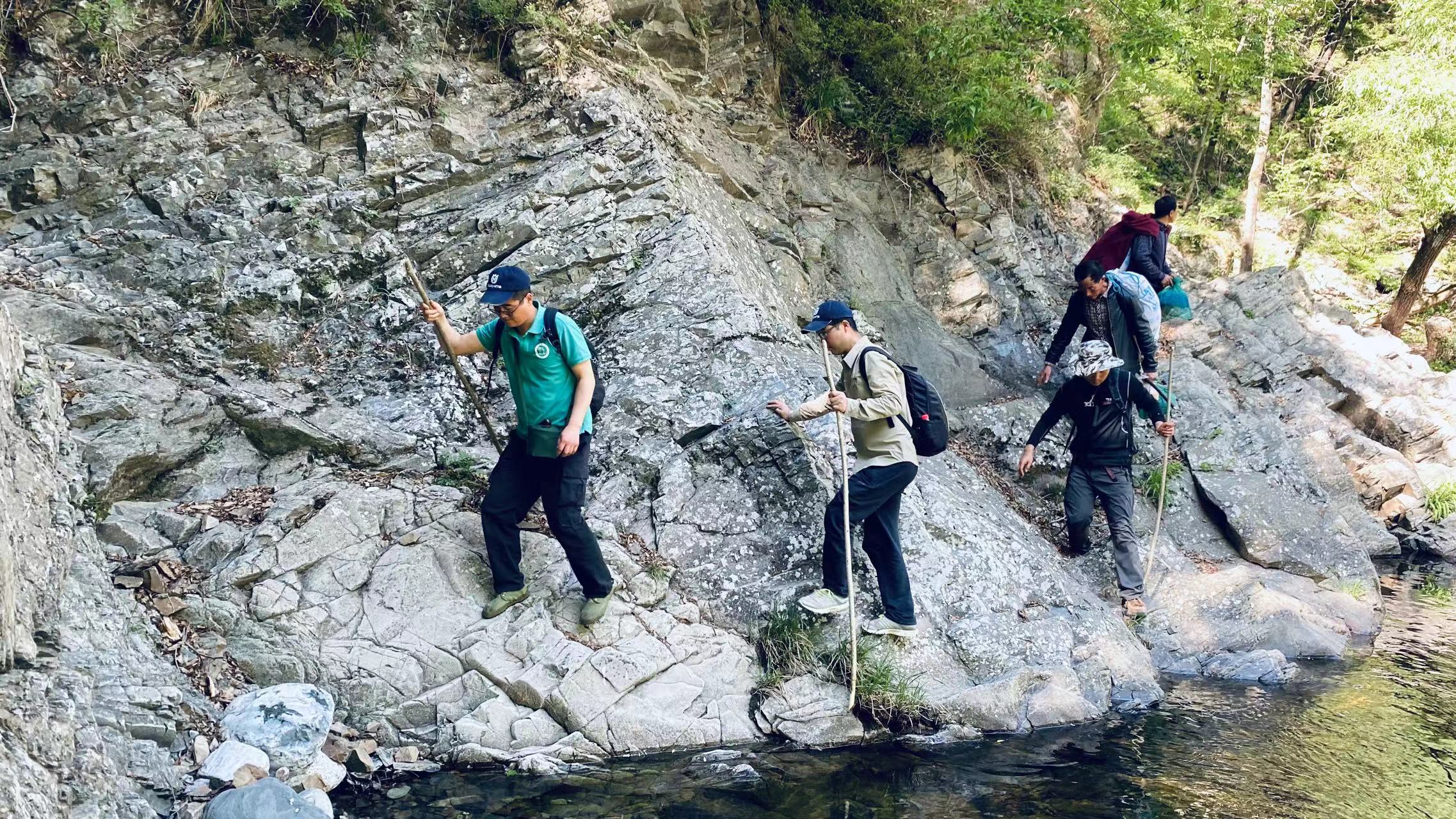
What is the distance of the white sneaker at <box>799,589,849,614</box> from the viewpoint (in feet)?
23.2

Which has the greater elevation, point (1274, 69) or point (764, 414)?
point (1274, 69)

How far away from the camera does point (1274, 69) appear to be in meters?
18.9

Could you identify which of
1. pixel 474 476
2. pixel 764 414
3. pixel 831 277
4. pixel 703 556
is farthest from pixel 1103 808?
pixel 831 277

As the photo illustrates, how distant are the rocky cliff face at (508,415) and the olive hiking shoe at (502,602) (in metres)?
0.13

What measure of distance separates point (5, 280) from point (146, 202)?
1613 millimetres

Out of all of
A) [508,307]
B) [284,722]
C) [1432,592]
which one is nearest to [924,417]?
[508,307]

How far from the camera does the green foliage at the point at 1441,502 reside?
1352 centimetres

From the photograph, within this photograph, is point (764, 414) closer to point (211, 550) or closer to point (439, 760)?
point (439, 760)

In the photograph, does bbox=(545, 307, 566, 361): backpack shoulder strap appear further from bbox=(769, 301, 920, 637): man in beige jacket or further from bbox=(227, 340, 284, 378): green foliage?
bbox=(227, 340, 284, 378): green foliage

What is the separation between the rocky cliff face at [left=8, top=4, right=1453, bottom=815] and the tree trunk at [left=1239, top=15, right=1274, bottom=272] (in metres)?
7.03

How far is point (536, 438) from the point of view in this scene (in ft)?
21.6

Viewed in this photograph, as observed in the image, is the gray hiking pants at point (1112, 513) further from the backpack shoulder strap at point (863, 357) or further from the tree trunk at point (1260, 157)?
the tree trunk at point (1260, 157)

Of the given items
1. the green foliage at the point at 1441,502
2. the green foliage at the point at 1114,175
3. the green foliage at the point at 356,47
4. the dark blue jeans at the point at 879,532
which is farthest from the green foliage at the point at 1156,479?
the green foliage at the point at 356,47

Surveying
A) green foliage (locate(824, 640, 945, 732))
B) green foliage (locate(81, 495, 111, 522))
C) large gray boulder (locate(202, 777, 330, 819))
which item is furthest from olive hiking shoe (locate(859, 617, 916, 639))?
green foliage (locate(81, 495, 111, 522))
